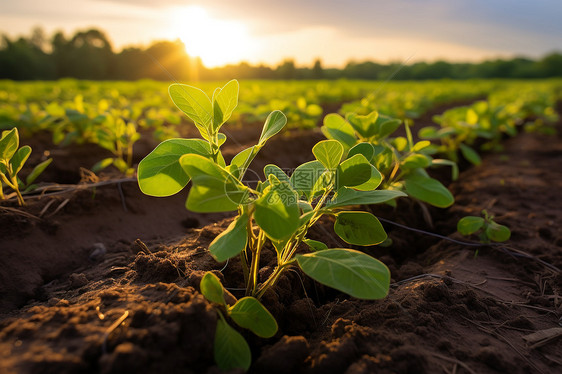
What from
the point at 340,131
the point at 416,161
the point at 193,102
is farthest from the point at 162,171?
the point at 416,161

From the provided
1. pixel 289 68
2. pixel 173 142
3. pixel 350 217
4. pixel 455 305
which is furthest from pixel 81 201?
pixel 289 68

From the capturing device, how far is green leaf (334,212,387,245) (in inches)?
49.0

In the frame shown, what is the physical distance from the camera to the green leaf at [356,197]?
1146mm

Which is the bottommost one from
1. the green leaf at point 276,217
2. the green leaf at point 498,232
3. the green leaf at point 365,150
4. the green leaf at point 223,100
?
the green leaf at point 498,232

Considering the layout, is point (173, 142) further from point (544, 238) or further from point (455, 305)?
point (544, 238)

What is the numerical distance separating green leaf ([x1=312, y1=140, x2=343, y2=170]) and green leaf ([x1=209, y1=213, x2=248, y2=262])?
0.36m

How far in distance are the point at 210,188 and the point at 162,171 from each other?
0.26m

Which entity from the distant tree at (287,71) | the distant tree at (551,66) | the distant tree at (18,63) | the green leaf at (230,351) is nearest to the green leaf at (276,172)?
the green leaf at (230,351)

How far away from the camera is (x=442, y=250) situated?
2178 millimetres

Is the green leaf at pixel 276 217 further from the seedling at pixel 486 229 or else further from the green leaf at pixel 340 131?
the seedling at pixel 486 229

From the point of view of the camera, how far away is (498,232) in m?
2.05

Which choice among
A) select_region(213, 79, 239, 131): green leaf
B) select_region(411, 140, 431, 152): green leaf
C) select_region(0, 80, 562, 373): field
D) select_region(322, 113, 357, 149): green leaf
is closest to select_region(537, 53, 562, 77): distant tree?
select_region(0, 80, 562, 373): field

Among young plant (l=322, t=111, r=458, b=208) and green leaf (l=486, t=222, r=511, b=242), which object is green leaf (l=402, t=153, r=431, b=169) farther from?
green leaf (l=486, t=222, r=511, b=242)

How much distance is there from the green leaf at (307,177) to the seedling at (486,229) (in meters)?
1.25
